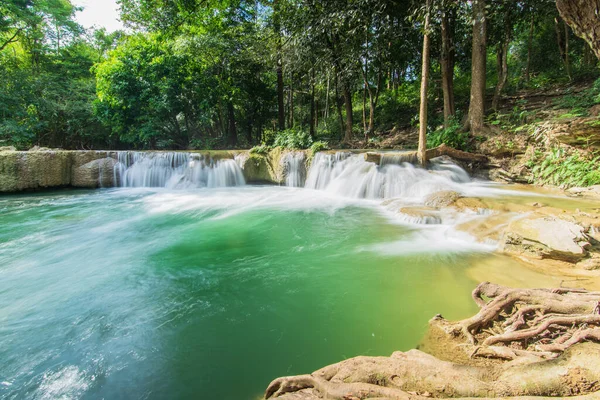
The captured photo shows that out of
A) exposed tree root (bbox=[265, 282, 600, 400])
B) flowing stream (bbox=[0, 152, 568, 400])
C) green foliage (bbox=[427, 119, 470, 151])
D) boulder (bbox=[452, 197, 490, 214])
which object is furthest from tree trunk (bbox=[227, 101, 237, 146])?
exposed tree root (bbox=[265, 282, 600, 400])

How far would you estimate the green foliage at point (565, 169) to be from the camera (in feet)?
26.0

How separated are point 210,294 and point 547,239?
4647 mm

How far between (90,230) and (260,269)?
4997mm

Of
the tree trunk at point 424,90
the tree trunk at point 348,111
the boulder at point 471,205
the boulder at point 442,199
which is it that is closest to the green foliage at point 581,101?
the tree trunk at point 424,90

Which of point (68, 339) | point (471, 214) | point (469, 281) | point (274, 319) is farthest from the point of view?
point (471, 214)

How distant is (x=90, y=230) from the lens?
6781mm

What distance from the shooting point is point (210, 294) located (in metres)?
3.66

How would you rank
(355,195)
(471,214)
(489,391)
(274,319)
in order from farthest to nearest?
(355,195)
(471,214)
(274,319)
(489,391)

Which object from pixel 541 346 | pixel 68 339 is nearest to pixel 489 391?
pixel 541 346

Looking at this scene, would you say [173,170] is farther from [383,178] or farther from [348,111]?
[348,111]

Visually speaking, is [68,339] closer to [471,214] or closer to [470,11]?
[471,214]

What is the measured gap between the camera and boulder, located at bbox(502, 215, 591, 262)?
3.78m

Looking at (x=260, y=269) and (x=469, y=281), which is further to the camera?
(x=260, y=269)

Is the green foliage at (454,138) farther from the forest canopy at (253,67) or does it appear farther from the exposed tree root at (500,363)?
the exposed tree root at (500,363)
